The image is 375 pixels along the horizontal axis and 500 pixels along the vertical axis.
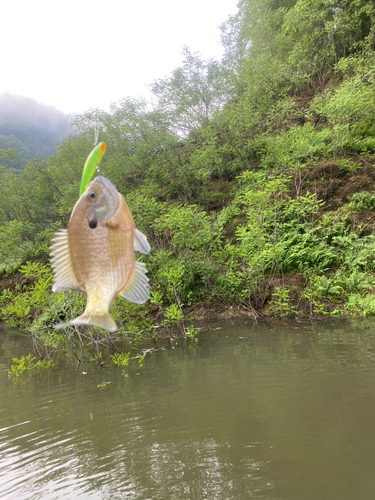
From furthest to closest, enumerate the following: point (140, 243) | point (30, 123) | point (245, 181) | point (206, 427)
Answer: point (30, 123) < point (245, 181) < point (206, 427) < point (140, 243)

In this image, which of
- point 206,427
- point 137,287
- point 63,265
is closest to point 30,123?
point 206,427

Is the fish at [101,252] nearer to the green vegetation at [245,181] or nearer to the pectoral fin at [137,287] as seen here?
the pectoral fin at [137,287]

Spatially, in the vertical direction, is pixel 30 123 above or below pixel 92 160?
above

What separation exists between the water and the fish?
3112mm

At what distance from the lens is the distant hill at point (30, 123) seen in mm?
33812

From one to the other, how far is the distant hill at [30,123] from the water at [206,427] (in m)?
25.7

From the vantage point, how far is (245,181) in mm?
12664

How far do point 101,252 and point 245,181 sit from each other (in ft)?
41.0

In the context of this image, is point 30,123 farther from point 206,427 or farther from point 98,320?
point 98,320

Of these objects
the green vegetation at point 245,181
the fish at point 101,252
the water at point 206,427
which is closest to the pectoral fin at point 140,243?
the fish at point 101,252

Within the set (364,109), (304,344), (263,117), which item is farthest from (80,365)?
(263,117)

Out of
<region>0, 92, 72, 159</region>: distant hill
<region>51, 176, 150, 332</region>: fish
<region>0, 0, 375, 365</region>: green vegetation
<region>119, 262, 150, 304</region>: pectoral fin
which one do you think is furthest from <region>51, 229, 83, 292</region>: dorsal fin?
<region>0, 92, 72, 159</region>: distant hill

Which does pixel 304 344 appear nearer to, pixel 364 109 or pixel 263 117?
pixel 364 109

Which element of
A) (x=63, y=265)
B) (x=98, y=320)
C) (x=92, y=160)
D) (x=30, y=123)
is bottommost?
(x=98, y=320)
